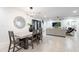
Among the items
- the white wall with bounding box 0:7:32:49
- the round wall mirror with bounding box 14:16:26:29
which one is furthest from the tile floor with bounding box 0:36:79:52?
the round wall mirror with bounding box 14:16:26:29

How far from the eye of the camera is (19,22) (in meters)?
2.00

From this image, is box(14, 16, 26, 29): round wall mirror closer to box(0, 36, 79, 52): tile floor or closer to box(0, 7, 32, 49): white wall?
box(0, 7, 32, 49): white wall

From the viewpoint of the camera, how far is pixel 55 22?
215cm

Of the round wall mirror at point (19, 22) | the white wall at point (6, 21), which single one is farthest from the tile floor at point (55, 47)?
the round wall mirror at point (19, 22)

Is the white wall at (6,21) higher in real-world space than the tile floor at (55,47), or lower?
higher

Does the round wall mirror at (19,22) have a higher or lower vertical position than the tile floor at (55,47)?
higher

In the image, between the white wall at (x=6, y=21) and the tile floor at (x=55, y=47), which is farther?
the tile floor at (x=55, y=47)

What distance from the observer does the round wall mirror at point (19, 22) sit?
74.0 inches

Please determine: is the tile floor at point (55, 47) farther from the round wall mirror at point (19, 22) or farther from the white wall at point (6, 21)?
the round wall mirror at point (19, 22)

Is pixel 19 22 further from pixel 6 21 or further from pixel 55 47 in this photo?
pixel 55 47

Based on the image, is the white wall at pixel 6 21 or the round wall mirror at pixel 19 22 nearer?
the white wall at pixel 6 21

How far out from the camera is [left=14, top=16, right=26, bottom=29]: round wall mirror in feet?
6.17
